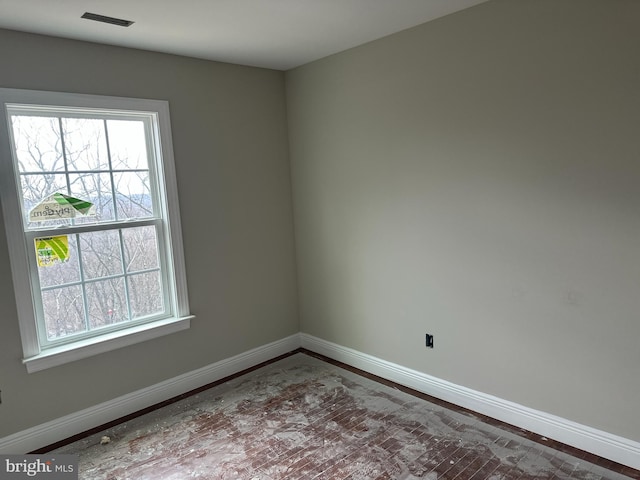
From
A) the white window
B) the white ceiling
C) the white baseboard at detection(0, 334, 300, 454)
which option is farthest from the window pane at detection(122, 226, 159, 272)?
the white ceiling

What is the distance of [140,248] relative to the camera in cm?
305

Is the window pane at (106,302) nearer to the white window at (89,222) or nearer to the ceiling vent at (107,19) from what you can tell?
the white window at (89,222)

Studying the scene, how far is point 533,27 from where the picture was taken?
88.9 inches

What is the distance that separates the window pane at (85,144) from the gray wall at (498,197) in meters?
1.65

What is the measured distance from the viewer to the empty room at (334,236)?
221 centimetres

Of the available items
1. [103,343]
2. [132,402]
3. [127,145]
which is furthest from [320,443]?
[127,145]

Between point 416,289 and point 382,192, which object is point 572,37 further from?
point 416,289

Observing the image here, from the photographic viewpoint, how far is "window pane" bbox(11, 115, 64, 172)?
2.54 meters

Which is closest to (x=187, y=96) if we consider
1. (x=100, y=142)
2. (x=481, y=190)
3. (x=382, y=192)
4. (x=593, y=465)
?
(x=100, y=142)

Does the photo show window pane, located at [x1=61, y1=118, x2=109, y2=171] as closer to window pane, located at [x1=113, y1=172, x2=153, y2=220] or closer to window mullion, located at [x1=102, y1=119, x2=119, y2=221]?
window mullion, located at [x1=102, y1=119, x2=119, y2=221]

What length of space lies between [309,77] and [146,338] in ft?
8.04

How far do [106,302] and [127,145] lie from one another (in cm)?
112

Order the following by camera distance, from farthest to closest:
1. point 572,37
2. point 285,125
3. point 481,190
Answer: point 285,125 < point 481,190 < point 572,37

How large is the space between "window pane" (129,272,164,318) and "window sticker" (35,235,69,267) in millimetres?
470
